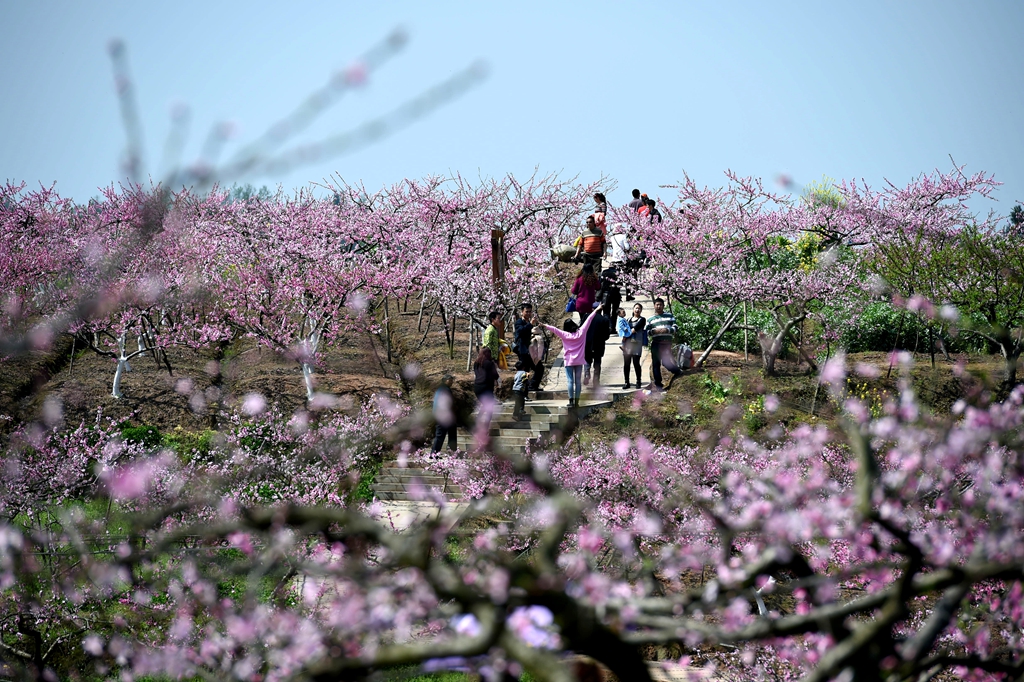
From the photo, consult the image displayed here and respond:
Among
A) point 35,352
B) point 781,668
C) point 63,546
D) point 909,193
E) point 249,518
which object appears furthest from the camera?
point 909,193

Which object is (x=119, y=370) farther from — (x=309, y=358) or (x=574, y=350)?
(x=574, y=350)

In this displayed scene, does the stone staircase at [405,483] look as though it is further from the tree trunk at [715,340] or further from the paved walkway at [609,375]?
the tree trunk at [715,340]

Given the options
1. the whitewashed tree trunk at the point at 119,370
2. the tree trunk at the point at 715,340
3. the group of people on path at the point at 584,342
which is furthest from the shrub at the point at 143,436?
the tree trunk at the point at 715,340

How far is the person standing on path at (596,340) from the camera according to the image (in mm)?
14633

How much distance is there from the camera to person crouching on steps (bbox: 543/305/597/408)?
13.9 meters

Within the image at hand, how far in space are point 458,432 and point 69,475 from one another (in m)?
6.61

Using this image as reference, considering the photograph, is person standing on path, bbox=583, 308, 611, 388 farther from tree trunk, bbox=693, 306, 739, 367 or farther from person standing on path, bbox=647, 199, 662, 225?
person standing on path, bbox=647, 199, 662, 225

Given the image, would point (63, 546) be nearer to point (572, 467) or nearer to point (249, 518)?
point (572, 467)

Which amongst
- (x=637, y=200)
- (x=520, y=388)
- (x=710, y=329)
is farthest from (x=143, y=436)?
(x=637, y=200)

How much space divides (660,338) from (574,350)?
237cm

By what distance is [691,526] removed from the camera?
11711 millimetres

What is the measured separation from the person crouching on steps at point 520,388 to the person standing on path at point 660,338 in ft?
7.93

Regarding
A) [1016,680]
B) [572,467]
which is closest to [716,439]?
[572,467]

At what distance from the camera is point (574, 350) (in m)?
14.0
